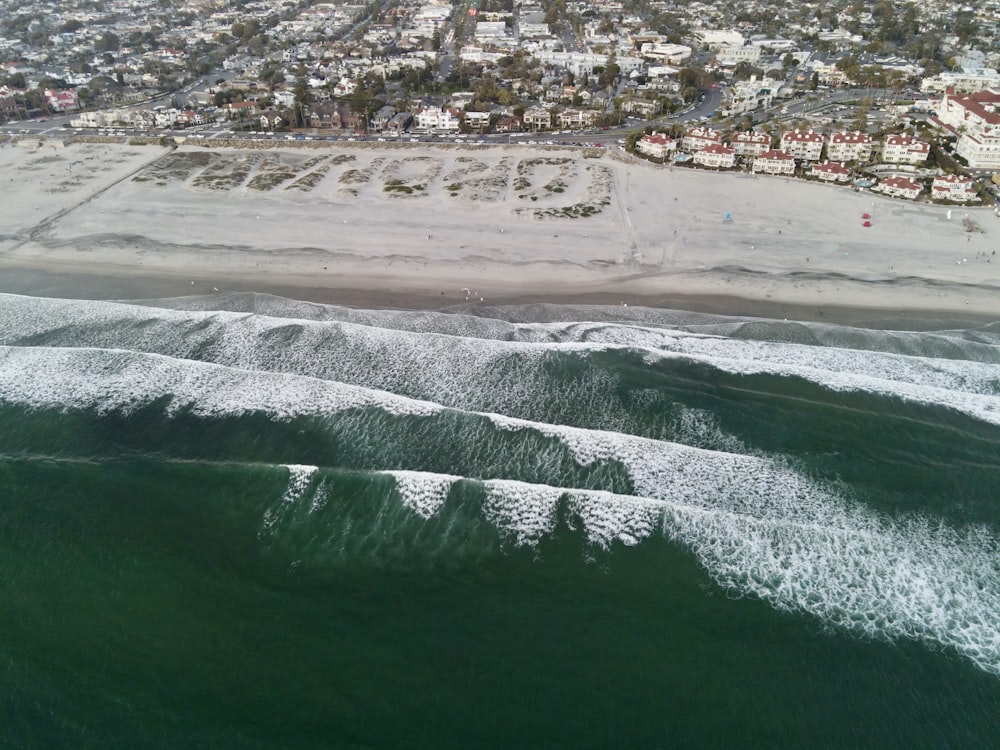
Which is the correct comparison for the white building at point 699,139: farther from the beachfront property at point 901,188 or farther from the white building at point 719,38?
the white building at point 719,38

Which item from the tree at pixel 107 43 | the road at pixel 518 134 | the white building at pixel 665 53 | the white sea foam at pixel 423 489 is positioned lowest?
the white sea foam at pixel 423 489

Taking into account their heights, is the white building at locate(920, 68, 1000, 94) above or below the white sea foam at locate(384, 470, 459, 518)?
above

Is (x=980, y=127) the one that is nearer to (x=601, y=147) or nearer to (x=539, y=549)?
(x=601, y=147)

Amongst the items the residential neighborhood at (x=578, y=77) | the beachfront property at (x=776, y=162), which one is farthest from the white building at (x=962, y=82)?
Result: the beachfront property at (x=776, y=162)

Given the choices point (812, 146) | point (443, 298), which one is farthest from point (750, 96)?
point (443, 298)

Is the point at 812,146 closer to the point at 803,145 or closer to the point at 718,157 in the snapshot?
the point at 803,145

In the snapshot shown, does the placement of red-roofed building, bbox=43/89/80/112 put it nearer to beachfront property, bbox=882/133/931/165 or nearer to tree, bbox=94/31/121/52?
tree, bbox=94/31/121/52

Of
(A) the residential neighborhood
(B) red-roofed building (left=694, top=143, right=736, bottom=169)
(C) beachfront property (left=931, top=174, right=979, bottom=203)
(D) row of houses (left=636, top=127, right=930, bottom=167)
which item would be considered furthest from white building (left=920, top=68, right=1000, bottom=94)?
(B) red-roofed building (left=694, top=143, right=736, bottom=169)
